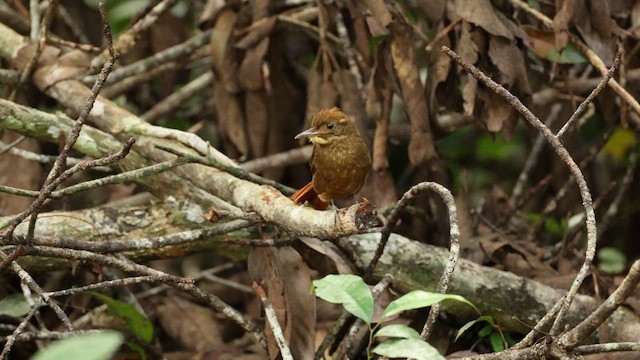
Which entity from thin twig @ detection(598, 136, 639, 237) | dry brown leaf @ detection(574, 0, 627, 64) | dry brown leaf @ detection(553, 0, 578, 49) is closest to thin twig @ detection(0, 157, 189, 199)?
dry brown leaf @ detection(553, 0, 578, 49)

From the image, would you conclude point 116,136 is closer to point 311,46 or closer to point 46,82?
point 46,82

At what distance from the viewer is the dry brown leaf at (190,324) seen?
4.07 meters

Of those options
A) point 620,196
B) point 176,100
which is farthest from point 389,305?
point 176,100

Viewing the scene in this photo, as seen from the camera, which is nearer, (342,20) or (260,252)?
(260,252)

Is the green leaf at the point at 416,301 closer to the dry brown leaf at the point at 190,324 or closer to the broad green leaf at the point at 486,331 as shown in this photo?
the broad green leaf at the point at 486,331

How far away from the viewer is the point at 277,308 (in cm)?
318

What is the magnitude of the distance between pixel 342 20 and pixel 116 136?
1157mm

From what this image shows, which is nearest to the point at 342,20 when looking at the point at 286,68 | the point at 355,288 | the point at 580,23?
the point at 286,68

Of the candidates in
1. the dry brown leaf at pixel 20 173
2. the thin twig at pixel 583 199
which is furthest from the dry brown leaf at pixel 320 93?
the thin twig at pixel 583 199

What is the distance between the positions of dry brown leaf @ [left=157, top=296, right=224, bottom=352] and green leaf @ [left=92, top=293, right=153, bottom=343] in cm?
38

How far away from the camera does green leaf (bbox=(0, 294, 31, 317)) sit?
137 inches

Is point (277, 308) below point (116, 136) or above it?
below

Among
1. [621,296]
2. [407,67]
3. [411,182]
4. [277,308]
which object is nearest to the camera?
[621,296]

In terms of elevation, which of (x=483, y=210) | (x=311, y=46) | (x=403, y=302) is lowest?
(x=483, y=210)
